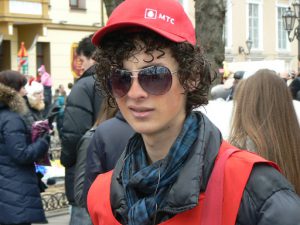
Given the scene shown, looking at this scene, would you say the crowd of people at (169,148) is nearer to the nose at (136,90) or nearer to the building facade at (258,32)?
the nose at (136,90)

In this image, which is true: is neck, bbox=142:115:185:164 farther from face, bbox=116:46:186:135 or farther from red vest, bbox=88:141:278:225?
red vest, bbox=88:141:278:225

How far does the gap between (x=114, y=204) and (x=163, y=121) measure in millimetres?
312

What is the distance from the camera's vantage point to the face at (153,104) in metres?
2.08

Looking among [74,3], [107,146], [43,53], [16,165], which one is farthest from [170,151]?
[74,3]

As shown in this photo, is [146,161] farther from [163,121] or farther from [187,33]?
[187,33]

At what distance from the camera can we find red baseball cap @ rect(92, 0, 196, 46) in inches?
80.9

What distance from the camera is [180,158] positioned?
6.70 feet

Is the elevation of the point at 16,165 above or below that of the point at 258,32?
below

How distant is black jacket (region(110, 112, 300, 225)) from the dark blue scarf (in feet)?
0.09

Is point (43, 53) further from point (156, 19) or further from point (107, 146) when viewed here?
point (156, 19)

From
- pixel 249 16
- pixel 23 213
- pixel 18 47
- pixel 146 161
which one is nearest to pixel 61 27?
pixel 18 47

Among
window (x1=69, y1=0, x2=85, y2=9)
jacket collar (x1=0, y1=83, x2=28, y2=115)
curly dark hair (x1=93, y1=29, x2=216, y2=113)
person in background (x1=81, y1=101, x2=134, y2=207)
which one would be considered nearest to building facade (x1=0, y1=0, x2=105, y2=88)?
window (x1=69, y1=0, x2=85, y2=9)

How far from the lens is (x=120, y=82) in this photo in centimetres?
216

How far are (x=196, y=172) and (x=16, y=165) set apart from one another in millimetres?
4164
